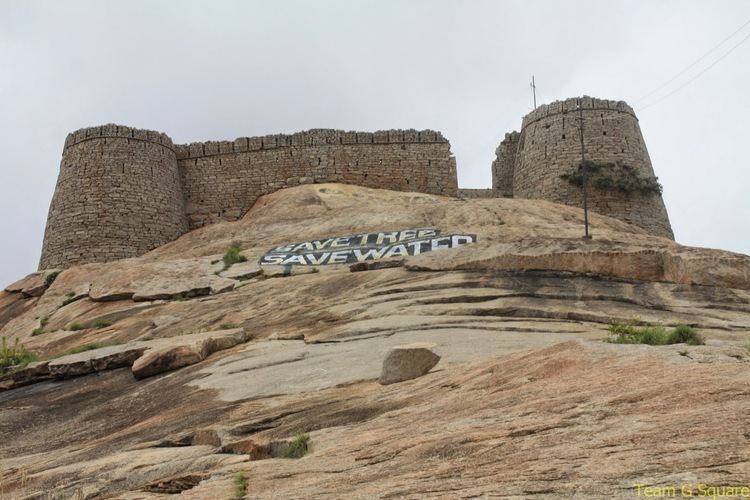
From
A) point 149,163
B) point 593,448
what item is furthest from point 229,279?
point 593,448

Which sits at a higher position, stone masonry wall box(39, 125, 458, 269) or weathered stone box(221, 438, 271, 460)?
stone masonry wall box(39, 125, 458, 269)

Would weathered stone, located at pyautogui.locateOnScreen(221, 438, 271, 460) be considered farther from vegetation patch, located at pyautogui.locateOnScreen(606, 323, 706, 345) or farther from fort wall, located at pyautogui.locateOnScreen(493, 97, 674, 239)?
fort wall, located at pyautogui.locateOnScreen(493, 97, 674, 239)

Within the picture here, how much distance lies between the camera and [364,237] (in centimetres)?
1986

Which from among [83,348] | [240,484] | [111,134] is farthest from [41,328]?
[240,484]

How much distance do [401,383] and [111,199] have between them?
21.6 metres

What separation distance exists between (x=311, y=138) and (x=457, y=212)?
9.95m

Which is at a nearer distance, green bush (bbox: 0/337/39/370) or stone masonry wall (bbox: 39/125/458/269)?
green bush (bbox: 0/337/39/370)

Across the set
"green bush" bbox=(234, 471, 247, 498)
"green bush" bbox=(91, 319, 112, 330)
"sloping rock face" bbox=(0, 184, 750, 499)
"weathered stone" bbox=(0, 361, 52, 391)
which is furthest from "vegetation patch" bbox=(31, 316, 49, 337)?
"green bush" bbox=(234, 471, 247, 498)

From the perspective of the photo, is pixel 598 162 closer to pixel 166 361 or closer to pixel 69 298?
pixel 69 298

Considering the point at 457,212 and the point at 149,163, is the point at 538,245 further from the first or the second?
the point at 149,163

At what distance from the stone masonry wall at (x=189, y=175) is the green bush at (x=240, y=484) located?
2199 centimetres

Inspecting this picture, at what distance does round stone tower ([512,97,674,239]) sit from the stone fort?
0.13 feet

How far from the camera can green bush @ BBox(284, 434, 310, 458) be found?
6.63 metres

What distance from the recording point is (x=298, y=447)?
6.72 metres
